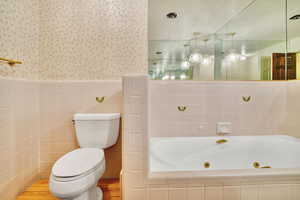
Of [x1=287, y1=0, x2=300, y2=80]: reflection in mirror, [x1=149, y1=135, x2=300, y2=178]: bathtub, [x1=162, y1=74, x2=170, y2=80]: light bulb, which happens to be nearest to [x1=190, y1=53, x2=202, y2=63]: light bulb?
[x1=162, y1=74, x2=170, y2=80]: light bulb

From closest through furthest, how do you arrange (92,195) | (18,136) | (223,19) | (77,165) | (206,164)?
1. (77,165)
2. (92,195)
3. (18,136)
4. (206,164)
5. (223,19)

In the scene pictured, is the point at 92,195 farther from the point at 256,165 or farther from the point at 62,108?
the point at 256,165

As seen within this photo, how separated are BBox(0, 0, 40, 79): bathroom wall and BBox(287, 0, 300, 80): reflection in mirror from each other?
108 inches

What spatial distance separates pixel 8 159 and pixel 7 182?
7.0 inches

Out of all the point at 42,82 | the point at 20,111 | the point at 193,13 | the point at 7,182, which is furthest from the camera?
the point at 193,13

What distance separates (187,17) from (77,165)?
180cm

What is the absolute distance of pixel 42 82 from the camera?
1.54m

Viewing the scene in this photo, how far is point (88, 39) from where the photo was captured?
1560mm

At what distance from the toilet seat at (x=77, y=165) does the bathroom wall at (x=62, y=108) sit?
0.48 metres

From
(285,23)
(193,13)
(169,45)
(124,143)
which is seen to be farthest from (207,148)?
(285,23)

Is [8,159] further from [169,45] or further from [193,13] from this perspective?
[193,13]

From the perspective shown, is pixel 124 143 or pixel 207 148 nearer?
pixel 124 143

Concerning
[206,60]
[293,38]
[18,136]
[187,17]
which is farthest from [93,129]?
[293,38]

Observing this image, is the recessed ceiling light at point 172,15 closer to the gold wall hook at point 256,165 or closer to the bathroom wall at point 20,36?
the bathroom wall at point 20,36
